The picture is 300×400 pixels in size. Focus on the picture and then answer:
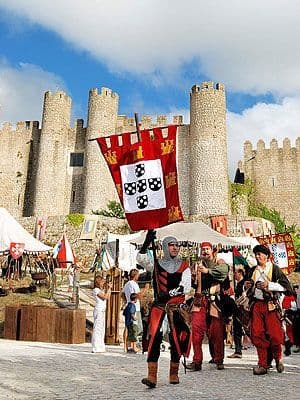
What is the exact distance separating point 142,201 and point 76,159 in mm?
35852

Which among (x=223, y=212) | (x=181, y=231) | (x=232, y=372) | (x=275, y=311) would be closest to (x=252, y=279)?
(x=275, y=311)

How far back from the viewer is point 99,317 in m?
8.96

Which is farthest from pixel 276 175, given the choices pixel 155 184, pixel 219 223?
pixel 155 184

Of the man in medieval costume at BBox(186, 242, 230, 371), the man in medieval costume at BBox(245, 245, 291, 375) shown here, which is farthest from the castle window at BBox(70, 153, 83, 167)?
the man in medieval costume at BBox(245, 245, 291, 375)

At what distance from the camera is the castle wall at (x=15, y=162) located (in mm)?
42344

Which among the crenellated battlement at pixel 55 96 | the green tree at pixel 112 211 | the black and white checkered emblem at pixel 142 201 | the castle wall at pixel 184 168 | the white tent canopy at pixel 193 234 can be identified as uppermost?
the crenellated battlement at pixel 55 96

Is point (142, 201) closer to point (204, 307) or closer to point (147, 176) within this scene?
point (147, 176)

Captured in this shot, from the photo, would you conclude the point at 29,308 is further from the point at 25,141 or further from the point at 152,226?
the point at 25,141

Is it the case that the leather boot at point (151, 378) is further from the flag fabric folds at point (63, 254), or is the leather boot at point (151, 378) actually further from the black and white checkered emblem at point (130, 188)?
the flag fabric folds at point (63, 254)

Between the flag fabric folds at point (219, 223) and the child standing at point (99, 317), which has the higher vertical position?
the flag fabric folds at point (219, 223)

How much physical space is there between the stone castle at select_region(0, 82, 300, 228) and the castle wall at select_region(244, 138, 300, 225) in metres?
0.09

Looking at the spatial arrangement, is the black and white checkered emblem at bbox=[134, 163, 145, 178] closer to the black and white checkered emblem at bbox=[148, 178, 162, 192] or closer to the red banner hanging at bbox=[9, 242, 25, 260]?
the black and white checkered emblem at bbox=[148, 178, 162, 192]

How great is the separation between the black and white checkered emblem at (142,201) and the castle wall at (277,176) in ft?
117

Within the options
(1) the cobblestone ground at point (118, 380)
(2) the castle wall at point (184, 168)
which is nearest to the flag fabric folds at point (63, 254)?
(1) the cobblestone ground at point (118, 380)
